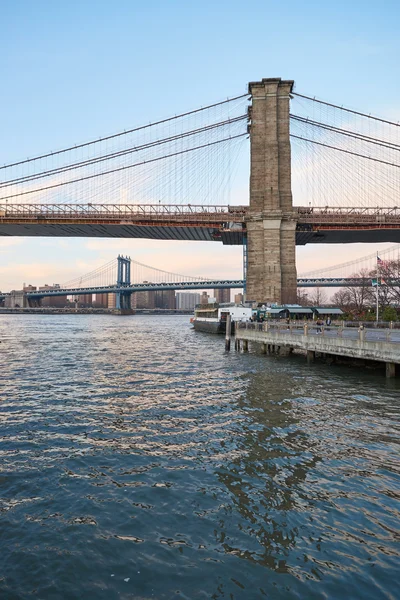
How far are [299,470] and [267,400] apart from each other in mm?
7068

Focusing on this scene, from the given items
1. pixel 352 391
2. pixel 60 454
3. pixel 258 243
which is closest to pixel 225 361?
pixel 352 391

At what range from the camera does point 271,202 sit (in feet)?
179

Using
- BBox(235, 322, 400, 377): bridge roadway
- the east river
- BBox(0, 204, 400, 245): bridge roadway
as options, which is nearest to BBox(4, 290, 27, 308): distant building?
BBox(0, 204, 400, 245): bridge roadway

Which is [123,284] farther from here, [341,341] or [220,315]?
[341,341]

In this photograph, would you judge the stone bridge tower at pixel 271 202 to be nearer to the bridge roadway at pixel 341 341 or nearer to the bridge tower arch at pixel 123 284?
the bridge roadway at pixel 341 341

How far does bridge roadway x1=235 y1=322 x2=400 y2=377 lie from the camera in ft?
64.0

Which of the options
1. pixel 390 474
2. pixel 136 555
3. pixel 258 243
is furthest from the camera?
pixel 258 243

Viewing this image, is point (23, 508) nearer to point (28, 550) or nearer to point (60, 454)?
point (28, 550)

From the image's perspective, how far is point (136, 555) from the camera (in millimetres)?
6109

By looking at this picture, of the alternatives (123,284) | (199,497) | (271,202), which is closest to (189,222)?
(271,202)

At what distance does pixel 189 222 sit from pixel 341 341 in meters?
41.3

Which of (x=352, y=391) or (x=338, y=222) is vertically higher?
(x=338, y=222)

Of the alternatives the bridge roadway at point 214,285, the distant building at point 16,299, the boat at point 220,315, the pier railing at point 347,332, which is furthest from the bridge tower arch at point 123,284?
the pier railing at point 347,332

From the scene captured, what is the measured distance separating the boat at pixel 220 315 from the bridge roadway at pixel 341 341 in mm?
15385
